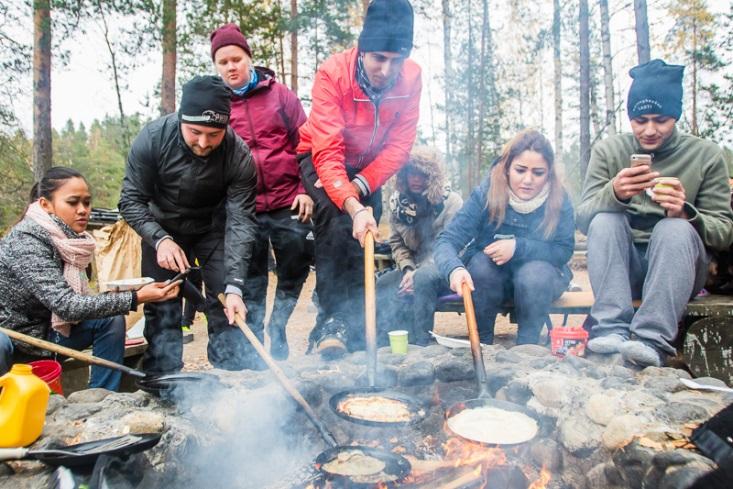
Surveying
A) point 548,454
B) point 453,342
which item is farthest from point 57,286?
point 548,454

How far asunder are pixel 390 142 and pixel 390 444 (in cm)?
205

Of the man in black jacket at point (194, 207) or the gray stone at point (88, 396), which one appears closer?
the gray stone at point (88, 396)

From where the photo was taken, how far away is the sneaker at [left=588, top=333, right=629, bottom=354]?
2.71 meters

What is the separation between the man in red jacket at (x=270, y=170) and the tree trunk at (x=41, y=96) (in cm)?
682

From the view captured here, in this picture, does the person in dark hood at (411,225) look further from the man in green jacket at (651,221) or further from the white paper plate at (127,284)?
the white paper plate at (127,284)

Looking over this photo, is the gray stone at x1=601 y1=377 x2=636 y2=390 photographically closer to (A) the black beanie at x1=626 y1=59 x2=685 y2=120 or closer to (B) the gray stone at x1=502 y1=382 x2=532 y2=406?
(B) the gray stone at x1=502 y1=382 x2=532 y2=406

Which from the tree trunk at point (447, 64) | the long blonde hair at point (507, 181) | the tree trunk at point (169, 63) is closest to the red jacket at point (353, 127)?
the long blonde hair at point (507, 181)

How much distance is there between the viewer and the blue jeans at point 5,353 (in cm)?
258

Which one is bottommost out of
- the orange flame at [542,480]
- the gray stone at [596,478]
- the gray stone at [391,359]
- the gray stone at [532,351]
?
the orange flame at [542,480]

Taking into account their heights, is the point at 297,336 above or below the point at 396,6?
below

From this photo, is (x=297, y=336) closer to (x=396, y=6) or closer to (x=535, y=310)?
(x=535, y=310)

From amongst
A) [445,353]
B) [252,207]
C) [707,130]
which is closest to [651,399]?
[445,353]

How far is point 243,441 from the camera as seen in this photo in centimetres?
232

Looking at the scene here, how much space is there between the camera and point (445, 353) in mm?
3072
